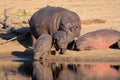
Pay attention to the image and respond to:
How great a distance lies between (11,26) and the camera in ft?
68.6

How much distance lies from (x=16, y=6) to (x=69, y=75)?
37.0 ft

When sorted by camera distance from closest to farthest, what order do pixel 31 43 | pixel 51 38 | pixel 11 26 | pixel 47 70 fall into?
pixel 47 70, pixel 51 38, pixel 31 43, pixel 11 26

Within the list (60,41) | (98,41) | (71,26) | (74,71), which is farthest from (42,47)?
(74,71)

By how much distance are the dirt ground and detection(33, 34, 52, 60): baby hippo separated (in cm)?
145

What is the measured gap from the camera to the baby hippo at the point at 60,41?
Result: 1709cm

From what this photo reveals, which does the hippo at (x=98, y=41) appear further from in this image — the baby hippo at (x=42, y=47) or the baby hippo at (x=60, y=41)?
the baby hippo at (x=42, y=47)

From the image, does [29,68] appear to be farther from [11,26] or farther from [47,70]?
[11,26]

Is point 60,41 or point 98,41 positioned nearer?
point 60,41

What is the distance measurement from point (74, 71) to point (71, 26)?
302cm

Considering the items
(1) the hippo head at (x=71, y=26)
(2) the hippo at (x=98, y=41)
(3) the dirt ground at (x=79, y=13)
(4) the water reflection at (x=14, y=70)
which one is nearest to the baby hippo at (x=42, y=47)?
(4) the water reflection at (x=14, y=70)

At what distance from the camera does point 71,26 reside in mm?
18016

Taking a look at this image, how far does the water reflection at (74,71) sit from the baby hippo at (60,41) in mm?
780

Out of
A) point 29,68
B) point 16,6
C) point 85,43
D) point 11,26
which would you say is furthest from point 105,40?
point 16,6

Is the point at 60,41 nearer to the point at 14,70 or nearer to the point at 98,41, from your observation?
the point at 98,41
